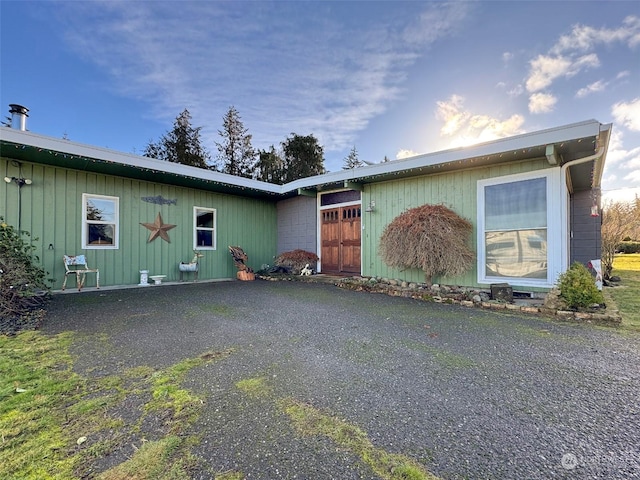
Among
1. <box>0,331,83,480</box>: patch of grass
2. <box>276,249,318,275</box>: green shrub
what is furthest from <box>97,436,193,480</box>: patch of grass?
<box>276,249,318,275</box>: green shrub

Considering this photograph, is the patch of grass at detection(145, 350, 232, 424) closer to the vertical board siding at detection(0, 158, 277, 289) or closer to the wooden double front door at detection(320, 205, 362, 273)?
the vertical board siding at detection(0, 158, 277, 289)

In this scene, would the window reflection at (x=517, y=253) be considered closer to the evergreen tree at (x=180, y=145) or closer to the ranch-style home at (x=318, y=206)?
the ranch-style home at (x=318, y=206)

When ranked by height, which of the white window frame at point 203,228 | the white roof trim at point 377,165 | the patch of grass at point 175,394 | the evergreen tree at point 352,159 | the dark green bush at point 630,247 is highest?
the evergreen tree at point 352,159

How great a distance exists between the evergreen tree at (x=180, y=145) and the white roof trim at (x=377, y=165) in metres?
10.5

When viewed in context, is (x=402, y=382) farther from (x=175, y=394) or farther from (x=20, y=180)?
(x=20, y=180)

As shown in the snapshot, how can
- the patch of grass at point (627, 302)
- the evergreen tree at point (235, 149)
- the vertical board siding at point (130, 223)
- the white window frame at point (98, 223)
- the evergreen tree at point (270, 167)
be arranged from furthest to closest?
the evergreen tree at point (235, 149), the evergreen tree at point (270, 167), the white window frame at point (98, 223), the vertical board siding at point (130, 223), the patch of grass at point (627, 302)

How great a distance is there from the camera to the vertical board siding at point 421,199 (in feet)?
19.0

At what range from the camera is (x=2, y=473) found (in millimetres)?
1258

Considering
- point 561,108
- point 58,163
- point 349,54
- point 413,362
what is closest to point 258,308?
point 413,362

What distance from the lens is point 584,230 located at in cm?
746

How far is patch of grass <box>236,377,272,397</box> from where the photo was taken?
201cm

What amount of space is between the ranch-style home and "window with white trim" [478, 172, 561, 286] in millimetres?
18

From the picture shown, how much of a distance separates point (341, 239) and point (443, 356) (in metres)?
5.81

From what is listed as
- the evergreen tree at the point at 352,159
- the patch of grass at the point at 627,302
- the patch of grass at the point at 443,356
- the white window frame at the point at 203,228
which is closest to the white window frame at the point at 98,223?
Result: the white window frame at the point at 203,228
